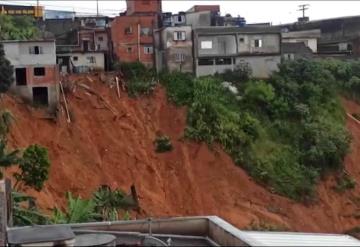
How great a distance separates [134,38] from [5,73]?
967 cm

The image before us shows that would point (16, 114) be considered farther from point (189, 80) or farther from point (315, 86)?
point (315, 86)

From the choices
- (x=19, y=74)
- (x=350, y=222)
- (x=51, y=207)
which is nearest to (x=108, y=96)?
(x=19, y=74)

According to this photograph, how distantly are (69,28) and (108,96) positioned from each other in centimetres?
1136

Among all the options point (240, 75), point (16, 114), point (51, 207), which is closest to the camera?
point (51, 207)

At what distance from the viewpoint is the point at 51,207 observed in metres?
23.8

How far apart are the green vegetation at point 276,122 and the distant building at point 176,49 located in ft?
3.58

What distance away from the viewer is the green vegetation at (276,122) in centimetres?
3141

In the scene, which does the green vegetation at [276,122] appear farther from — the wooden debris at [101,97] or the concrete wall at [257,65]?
the wooden debris at [101,97]

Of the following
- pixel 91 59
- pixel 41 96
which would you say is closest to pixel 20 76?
pixel 41 96

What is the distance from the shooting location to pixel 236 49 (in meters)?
36.2

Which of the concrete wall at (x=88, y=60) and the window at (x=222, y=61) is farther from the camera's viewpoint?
the window at (x=222, y=61)

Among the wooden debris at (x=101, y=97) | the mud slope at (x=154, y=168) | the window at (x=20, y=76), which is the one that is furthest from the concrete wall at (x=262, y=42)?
the window at (x=20, y=76)

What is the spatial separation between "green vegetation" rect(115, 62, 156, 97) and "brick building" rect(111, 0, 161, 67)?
4.11 ft

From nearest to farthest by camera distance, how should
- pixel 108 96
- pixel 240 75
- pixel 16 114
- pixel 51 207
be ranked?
pixel 51 207 → pixel 16 114 → pixel 108 96 → pixel 240 75
